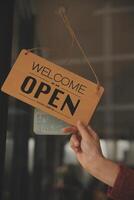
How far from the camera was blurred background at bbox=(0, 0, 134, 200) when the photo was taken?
912 millimetres

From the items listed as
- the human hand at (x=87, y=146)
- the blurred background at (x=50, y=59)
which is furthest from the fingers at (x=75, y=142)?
the blurred background at (x=50, y=59)

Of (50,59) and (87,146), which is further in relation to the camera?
(50,59)

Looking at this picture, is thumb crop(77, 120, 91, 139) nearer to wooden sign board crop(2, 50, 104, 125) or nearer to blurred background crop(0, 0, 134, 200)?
wooden sign board crop(2, 50, 104, 125)

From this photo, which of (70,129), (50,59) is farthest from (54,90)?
(50,59)

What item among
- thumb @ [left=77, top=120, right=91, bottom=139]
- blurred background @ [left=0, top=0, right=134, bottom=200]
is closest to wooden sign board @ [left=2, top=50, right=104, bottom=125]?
thumb @ [left=77, top=120, right=91, bottom=139]

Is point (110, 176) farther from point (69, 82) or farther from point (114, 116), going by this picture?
point (114, 116)

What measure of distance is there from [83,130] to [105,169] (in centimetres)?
9

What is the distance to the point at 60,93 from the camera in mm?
731

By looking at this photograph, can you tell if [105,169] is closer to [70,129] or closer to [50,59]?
[70,129]

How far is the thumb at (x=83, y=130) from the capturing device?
2.34ft

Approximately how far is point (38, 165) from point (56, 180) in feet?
0.67

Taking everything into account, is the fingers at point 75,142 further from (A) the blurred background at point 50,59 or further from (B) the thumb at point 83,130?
(A) the blurred background at point 50,59

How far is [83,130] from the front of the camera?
0.72 metres

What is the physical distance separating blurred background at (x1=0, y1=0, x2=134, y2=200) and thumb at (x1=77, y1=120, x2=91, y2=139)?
0.58 ft
